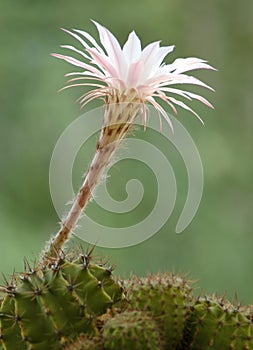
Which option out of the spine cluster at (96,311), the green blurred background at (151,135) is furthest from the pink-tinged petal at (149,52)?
the green blurred background at (151,135)

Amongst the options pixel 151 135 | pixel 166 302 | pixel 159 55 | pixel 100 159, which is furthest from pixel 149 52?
pixel 151 135

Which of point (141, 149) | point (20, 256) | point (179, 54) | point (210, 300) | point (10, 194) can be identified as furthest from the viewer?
point (179, 54)

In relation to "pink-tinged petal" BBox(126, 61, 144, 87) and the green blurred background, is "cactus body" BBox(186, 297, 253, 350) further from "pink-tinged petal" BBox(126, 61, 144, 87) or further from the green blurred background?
the green blurred background

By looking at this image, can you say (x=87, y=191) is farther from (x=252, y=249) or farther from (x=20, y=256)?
(x=252, y=249)

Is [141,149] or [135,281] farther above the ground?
[141,149]

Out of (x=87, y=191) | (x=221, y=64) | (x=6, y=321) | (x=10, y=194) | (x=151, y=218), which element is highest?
(x=221, y=64)


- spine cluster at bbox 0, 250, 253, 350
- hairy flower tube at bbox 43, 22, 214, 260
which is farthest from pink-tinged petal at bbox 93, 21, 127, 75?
spine cluster at bbox 0, 250, 253, 350

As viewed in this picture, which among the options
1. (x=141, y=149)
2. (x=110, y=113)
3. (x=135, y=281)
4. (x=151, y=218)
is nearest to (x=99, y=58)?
(x=110, y=113)
